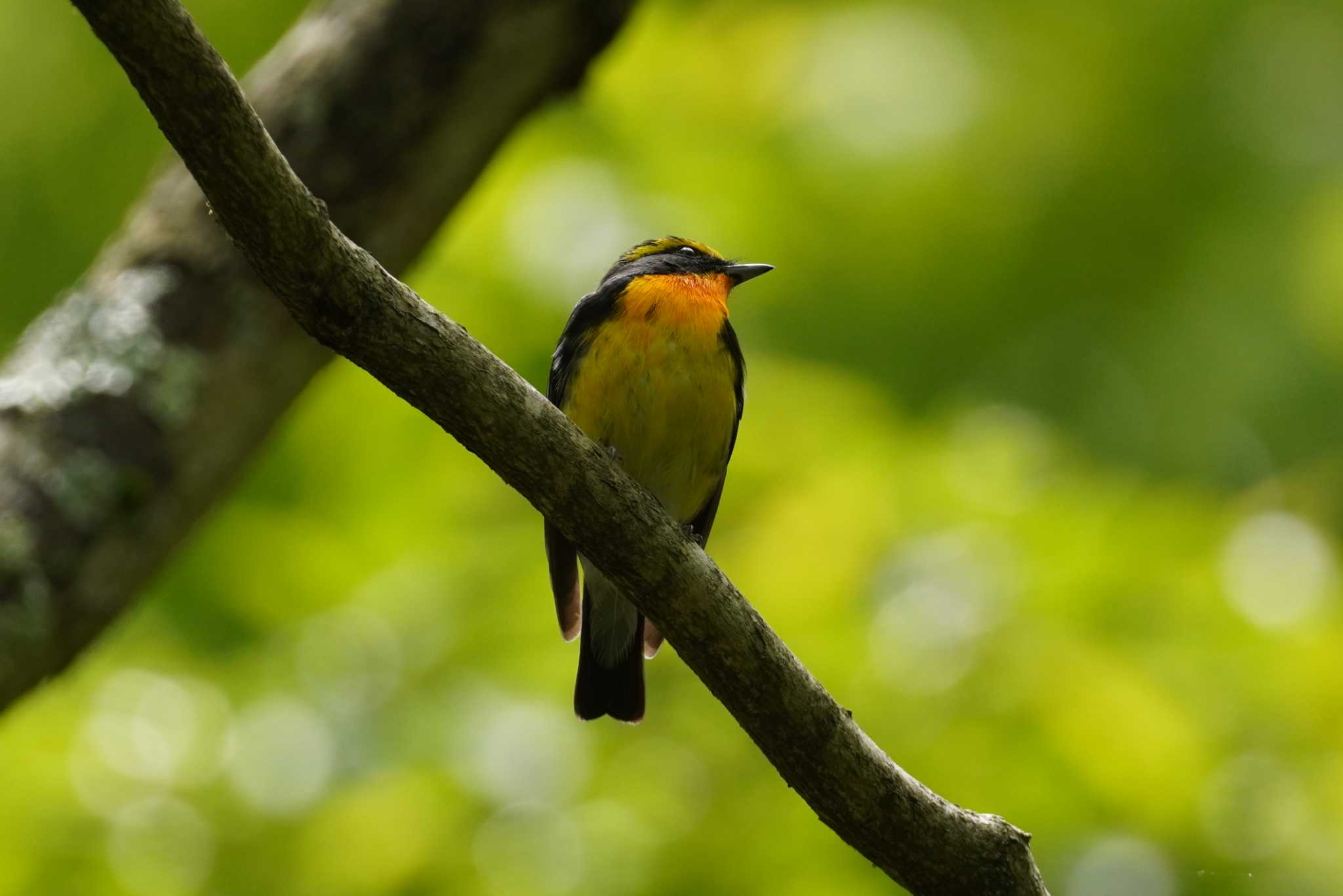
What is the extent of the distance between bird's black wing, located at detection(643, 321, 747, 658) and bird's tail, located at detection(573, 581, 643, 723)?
0.29 feet

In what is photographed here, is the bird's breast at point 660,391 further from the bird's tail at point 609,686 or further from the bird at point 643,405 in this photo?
the bird's tail at point 609,686

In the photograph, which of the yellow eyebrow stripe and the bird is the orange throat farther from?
the yellow eyebrow stripe

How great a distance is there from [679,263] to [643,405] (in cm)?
112

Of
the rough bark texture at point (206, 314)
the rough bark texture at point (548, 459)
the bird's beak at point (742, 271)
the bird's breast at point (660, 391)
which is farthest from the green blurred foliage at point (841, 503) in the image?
the rough bark texture at point (548, 459)

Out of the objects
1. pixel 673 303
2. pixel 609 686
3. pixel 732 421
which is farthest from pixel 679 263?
pixel 609 686

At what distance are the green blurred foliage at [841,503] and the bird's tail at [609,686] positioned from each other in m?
0.14

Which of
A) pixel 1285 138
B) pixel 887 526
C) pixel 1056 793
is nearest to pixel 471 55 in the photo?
pixel 887 526

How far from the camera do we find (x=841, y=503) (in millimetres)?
5375

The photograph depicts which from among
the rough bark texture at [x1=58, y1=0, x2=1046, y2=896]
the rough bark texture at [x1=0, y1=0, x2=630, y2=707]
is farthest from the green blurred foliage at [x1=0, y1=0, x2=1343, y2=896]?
the rough bark texture at [x1=58, y1=0, x2=1046, y2=896]

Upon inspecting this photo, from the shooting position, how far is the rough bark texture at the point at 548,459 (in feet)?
8.43

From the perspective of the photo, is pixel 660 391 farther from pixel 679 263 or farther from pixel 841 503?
pixel 679 263

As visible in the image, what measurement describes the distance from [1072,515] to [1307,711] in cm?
101

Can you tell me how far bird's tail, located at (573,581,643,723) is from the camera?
4.96 metres

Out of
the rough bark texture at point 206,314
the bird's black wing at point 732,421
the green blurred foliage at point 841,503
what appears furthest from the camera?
the bird's black wing at point 732,421
